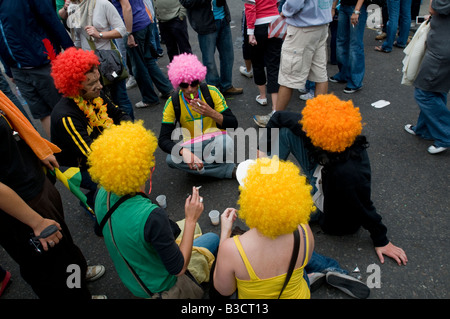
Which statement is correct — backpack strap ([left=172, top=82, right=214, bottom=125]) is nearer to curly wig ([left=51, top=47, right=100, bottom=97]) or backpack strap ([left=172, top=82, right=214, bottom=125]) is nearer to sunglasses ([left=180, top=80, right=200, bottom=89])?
sunglasses ([left=180, top=80, right=200, bottom=89])

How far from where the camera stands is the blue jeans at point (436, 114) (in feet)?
11.0

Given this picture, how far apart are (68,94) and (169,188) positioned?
1.48 m

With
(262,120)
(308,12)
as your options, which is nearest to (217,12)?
(308,12)

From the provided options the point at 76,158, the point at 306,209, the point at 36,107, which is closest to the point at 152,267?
the point at 306,209

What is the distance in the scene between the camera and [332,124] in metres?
2.11

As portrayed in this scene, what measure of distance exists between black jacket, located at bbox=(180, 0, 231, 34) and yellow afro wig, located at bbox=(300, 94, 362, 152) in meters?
2.70

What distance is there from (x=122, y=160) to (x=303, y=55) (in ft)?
9.17

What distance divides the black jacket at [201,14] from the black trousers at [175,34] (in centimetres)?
51

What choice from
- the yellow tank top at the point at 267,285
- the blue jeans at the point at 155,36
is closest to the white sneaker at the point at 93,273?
the yellow tank top at the point at 267,285

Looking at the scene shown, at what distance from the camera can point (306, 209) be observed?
Answer: 1684 mm

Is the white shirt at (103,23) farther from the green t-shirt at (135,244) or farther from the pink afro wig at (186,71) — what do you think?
the green t-shirt at (135,244)

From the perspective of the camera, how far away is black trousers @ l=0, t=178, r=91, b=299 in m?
1.95

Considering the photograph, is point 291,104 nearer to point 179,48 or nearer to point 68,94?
point 179,48

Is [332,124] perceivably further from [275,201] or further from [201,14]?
[201,14]
